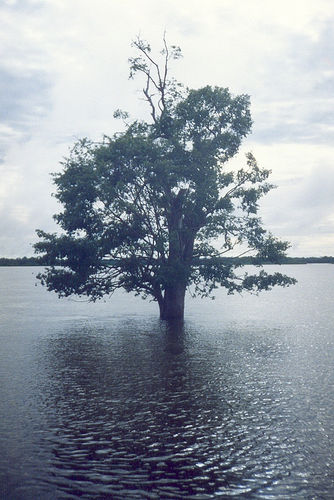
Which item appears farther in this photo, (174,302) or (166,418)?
(174,302)

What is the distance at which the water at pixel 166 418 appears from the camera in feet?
46.7

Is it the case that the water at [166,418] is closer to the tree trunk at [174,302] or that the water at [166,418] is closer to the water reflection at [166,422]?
the water reflection at [166,422]

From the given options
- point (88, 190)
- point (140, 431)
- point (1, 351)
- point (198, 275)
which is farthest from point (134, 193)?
point (140, 431)

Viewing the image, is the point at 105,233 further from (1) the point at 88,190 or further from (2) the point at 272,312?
(2) the point at 272,312

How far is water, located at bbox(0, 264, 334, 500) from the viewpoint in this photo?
560 inches

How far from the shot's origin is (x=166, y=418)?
20625mm

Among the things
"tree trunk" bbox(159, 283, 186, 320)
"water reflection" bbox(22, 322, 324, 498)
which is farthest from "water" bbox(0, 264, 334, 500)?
"tree trunk" bbox(159, 283, 186, 320)

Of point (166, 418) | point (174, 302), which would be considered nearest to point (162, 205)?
point (174, 302)

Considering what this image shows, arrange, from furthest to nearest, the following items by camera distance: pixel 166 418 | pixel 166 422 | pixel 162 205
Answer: pixel 162 205, pixel 166 418, pixel 166 422

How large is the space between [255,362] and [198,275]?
1750 cm

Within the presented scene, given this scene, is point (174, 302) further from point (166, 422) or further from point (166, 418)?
point (166, 422)

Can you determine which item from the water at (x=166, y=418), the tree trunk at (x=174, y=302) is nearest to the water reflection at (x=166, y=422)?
the water at (x=166, y=418)

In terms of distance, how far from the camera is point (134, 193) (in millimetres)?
48812

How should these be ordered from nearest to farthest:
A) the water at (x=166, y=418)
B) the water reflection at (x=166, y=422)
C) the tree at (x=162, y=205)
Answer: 1. the water at (x=166, y=418)
2. the water reflection at (x=166, y=422)
3. the tree at (x=162, y=205)
